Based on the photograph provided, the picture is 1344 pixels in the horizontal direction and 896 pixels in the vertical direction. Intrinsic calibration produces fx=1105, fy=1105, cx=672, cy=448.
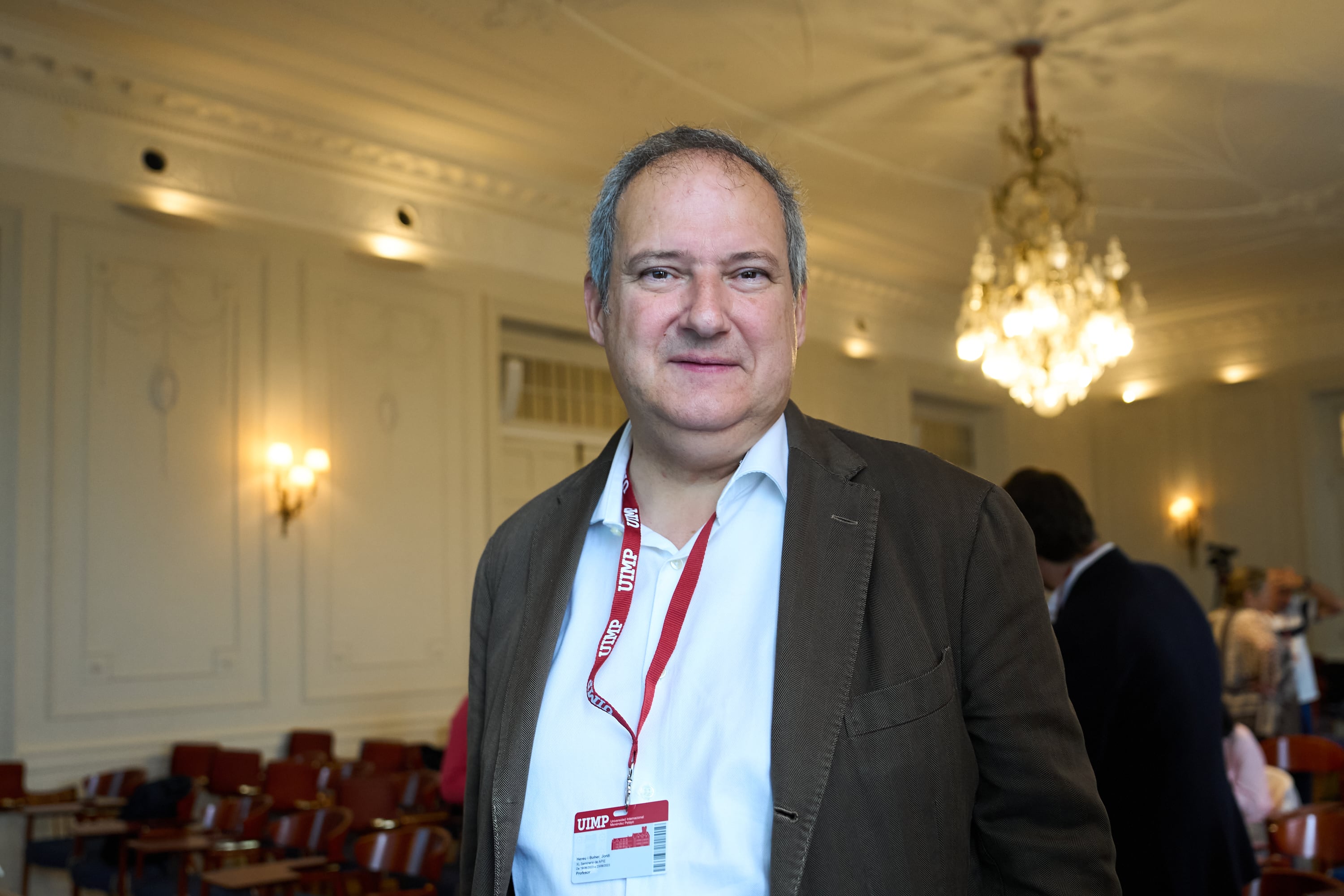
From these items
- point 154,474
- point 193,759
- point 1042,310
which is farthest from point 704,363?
point 154,474

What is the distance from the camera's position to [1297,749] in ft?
17.2

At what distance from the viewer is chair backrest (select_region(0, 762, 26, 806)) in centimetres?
543

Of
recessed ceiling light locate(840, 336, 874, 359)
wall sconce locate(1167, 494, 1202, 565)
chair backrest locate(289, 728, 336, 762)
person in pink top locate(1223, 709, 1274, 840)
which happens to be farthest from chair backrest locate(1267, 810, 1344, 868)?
wall sconce locate(1167, 494, 1202, 565)

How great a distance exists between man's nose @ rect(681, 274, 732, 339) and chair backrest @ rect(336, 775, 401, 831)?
13.7 feet

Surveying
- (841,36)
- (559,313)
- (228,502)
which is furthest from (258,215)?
(841,36)

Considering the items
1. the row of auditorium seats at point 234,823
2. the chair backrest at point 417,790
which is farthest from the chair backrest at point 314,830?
the chair backrest at point 417,790

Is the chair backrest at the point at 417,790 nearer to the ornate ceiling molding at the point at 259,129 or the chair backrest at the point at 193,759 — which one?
the chair backrest at the point at 193,759

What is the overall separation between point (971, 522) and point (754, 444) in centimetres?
28

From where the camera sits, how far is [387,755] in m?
6.50

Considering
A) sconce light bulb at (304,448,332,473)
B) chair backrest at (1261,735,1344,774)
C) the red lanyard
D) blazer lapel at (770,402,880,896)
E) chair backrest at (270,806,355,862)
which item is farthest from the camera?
sconce light bulb at (304,448,332,473)

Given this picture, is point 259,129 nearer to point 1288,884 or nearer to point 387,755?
point 387,755

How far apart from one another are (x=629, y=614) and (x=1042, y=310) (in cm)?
533

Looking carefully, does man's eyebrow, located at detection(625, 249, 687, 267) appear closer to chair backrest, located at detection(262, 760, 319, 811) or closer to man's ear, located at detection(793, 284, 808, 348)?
man's ear, located at detection(793, 284, 808, 348)

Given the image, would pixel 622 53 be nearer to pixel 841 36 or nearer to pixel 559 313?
pixel 841 36
